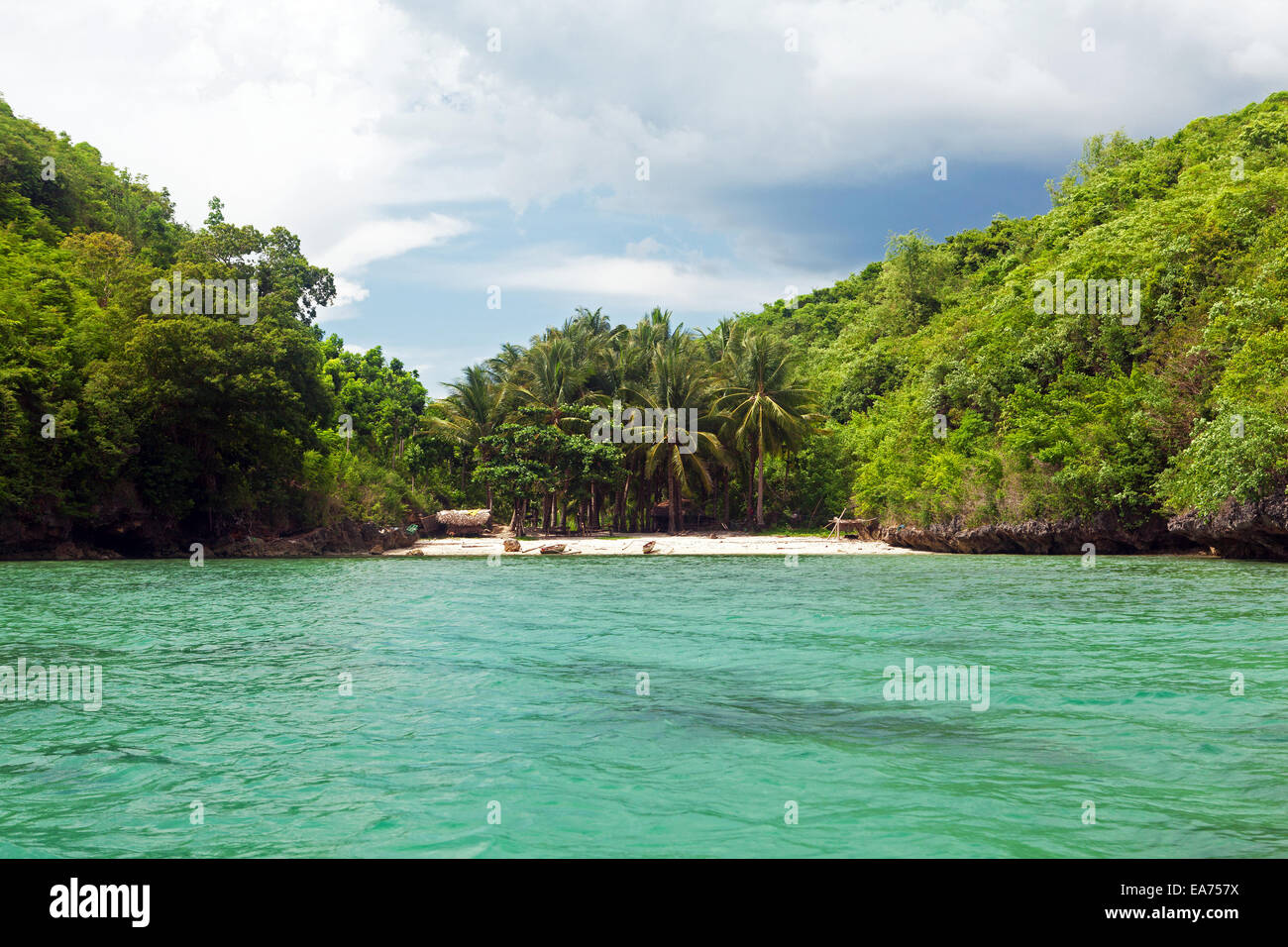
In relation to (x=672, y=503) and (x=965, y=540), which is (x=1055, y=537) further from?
(x=672, y=503)

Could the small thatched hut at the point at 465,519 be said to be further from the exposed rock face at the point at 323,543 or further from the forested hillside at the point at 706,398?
the exposed rock face at the point at 323,543

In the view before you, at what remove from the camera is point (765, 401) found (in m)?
43.1

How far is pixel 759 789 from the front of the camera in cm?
617

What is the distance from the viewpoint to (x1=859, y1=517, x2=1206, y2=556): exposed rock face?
1177 inches

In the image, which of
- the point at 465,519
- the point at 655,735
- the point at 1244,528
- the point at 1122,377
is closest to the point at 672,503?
the point at 465,519

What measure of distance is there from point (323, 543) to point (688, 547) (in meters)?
16.3

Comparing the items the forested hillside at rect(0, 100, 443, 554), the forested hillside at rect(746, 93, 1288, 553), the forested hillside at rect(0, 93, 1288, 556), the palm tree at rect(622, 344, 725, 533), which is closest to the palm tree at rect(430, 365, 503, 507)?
the forested hillside at rect(0, 93, 1288, 556)

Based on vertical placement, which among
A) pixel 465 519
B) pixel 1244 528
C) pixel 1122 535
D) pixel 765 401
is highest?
pixel 765 401

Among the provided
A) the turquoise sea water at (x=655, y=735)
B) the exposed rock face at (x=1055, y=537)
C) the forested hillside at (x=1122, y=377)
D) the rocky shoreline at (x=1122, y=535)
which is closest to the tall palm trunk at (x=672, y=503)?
the forested hillside at (x=1122, y=377)

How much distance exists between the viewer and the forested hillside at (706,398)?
2847 cm

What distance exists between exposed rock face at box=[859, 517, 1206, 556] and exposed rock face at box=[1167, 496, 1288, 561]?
1.66m

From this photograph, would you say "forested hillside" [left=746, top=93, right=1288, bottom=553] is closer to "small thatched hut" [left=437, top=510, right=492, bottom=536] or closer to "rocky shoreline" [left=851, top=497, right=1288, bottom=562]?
"rocky shoreline" [left=851, top=497, right=1288, bottom=562]

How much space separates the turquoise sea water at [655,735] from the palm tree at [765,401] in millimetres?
26536
